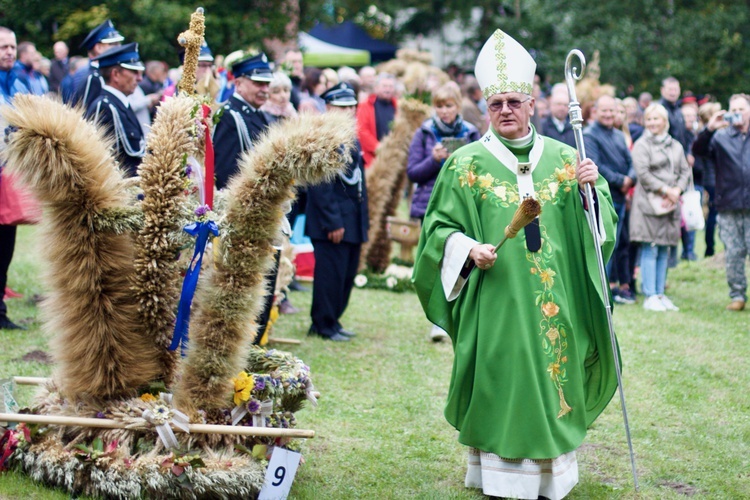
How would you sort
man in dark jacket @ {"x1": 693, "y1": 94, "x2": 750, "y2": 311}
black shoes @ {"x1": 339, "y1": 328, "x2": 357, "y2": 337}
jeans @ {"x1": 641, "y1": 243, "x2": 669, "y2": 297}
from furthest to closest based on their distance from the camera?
jeans @ {"x1": 641, "y1": 243, "x2": 669, "y2": 297}, man in dark jacket @ {"x1": 693, "y1": 94, "x2": 750, "y2": 311}, black shoes @ {"x1": 339, "y1": 328, "x2": 357, "y2": 337}

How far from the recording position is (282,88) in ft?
27.5

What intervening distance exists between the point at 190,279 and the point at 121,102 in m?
3.09

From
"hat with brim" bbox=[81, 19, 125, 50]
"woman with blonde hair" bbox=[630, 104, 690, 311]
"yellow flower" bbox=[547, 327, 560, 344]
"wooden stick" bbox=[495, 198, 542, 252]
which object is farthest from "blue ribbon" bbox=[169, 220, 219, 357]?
"woman with blonde hair" bbox=[630, 104, 690, 311]

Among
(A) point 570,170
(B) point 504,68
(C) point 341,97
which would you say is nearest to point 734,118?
(C) point 341,97

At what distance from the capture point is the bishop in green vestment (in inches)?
189

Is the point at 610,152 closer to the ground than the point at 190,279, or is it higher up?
higher up

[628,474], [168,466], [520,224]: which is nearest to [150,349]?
[168,466]

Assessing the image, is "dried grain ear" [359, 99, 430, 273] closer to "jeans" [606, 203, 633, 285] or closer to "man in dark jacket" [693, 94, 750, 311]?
"jeans" [606, 203, 633, 285]

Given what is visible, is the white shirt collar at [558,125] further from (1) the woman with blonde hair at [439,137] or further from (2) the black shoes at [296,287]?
(2) the black shoes at [296,287]

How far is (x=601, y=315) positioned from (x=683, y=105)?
1278cm

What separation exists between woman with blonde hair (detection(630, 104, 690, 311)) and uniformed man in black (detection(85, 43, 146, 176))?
18.1 ft

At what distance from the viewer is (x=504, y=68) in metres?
5.04

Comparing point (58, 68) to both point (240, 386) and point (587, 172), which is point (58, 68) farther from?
point (587, 172)

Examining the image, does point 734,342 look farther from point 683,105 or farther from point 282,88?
point 683,105
